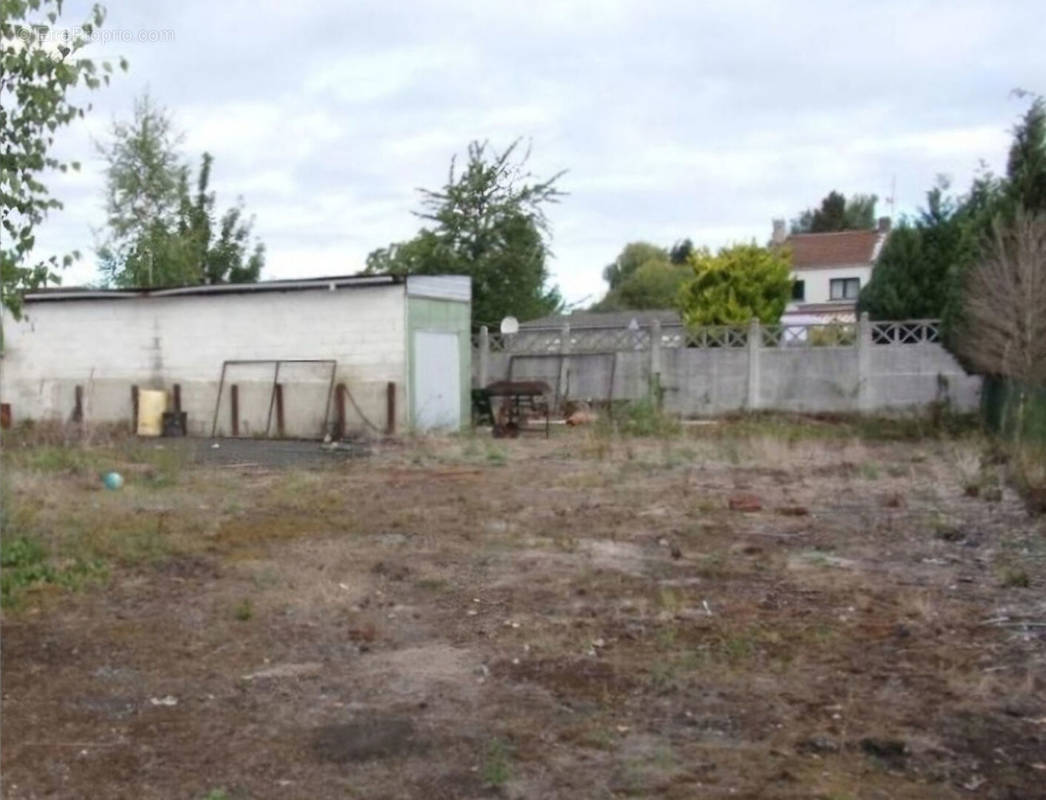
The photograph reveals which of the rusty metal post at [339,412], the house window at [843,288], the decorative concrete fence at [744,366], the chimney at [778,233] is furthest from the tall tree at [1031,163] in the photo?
the chimney at [778,233]

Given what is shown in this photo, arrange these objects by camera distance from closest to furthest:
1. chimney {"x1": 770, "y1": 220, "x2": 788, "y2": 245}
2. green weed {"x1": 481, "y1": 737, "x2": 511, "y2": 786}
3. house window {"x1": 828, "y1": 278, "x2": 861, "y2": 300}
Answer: green weed {"x1": 481, "y1": 737, "x2": 511, "y2": 786}, house window {"x1": 828, "y1": 278, "x2": 861, "y2": 300}, chimney {"x1": 770, "y1": 220, "x2": 788, "y2": 245}

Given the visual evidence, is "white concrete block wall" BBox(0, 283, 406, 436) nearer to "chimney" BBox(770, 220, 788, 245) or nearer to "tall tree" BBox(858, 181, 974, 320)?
"tall tree" BBox(858, 181, 974, 320)

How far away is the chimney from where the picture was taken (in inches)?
2334

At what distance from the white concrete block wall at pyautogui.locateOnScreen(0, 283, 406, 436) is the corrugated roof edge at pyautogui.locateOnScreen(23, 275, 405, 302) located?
0.12 m

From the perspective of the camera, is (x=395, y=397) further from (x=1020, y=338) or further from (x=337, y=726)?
(x=337, y=726)

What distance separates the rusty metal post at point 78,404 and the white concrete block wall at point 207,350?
107 millimetres

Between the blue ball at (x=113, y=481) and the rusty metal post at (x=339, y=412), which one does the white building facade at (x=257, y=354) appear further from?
the blue ball at (x=113, y=481)

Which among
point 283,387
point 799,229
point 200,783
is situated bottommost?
point 200,783

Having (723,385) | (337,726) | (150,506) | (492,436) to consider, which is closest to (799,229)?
(723,385)

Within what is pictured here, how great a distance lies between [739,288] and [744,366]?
14.1m

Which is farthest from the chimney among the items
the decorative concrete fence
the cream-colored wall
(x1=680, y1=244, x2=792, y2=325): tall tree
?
the decorative concrete fence

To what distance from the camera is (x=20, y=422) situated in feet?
75.3

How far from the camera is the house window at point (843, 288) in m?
53.3

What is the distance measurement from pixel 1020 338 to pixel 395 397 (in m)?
9.94
